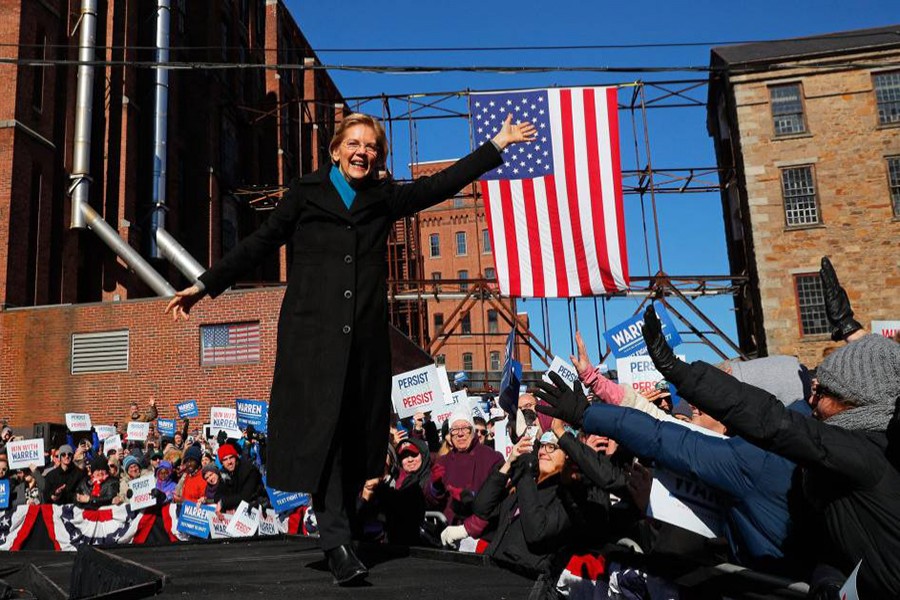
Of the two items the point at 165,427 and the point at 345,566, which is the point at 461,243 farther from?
the point at 345,566

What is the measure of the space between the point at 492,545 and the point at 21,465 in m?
10.5

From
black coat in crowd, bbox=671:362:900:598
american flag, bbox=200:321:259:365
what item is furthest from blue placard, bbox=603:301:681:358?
american flag, bbox=200:321:259:365

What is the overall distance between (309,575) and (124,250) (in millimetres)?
20796

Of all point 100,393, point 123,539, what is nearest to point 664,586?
point 123,539

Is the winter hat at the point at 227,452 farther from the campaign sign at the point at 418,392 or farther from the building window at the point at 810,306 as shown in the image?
the building window at the point at 810,306

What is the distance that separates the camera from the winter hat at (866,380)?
2703 millimetres

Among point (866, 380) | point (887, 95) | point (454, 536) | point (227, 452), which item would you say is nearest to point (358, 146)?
point (866, 380)

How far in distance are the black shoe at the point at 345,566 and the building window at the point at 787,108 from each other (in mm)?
29037

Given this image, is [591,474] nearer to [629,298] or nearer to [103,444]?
[103,444]

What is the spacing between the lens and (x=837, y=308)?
164 inches

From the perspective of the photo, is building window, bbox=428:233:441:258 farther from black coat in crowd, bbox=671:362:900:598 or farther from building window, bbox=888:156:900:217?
black coat in crowd, bbox=671:362:900:598

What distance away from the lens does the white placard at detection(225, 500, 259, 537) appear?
32.1 ft

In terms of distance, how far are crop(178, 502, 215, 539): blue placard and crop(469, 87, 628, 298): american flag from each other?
1010 centimetres

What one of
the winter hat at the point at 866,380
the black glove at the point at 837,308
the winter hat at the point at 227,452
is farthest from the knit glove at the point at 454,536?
the winter hat at the point at 227,452
